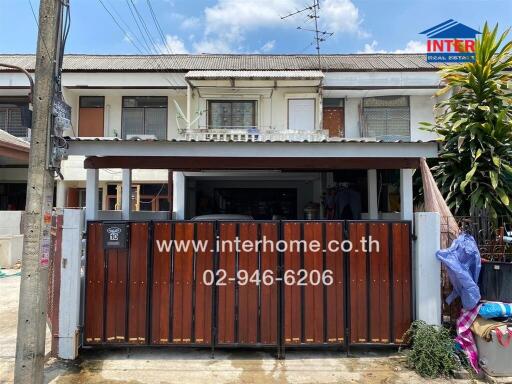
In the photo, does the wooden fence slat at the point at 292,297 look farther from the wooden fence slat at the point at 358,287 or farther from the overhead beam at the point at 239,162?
the overhead beam at the point at 239,162

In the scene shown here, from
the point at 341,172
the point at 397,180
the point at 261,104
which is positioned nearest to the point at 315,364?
the point at 397,180

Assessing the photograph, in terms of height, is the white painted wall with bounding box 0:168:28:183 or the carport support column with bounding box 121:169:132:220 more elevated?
the white painted wall with bounding box 0:168:28:183

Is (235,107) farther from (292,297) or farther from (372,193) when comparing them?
(292,297)

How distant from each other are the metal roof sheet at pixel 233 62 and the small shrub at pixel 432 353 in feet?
36.6

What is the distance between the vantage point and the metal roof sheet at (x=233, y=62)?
14391mm

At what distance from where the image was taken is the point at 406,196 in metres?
5.67

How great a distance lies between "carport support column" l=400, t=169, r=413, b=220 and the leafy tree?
33.1 inches

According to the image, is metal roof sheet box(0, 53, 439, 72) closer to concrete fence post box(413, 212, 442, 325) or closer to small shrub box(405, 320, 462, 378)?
concrete fence post box(413, 212, 442, 325)

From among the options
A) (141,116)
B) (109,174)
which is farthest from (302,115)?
(109,174)

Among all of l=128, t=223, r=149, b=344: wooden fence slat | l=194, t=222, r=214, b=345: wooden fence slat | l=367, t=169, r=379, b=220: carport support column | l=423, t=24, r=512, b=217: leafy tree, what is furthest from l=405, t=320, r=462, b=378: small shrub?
l=128, t=223, r=149, b=344: wooden fence slat

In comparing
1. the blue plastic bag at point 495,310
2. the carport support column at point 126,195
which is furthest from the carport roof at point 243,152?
the blue plastic bag at point 495,310

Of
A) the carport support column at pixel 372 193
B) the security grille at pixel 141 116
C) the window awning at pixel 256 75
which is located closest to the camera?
the carport support column at pixel 372 193

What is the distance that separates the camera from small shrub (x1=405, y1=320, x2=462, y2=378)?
4.56 metres

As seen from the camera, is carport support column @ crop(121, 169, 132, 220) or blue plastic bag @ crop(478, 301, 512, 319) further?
carport support column @ crop(121, 169, 132, 220)
